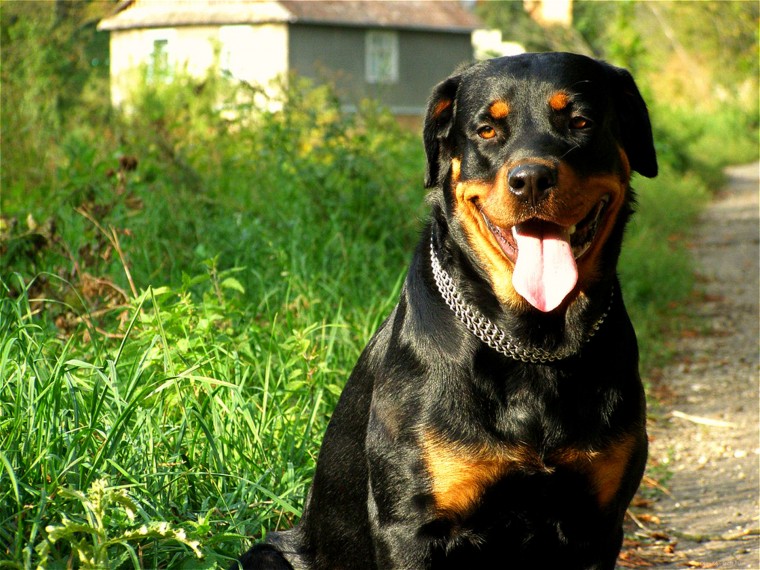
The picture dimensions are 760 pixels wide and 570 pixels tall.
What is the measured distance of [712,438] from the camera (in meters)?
6.05

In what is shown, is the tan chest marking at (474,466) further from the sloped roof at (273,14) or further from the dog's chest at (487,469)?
the sloped roof at (273,14)

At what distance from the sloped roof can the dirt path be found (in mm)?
24649

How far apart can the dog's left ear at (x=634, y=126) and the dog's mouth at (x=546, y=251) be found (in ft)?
1.29

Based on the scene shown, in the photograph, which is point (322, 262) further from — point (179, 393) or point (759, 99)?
point (759, 99)

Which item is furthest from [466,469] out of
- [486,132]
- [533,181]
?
[486,132]

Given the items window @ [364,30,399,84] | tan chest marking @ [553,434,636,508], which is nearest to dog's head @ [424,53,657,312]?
tan chest marking @ [553,434,636,508]

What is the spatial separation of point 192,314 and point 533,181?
7.11 ft

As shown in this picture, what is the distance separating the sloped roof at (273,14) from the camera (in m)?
33.0

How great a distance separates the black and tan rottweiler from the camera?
9.57 ft

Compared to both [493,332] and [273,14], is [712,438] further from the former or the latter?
[273,14]

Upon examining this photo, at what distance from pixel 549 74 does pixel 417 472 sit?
138 cm

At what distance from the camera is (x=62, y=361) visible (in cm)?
337

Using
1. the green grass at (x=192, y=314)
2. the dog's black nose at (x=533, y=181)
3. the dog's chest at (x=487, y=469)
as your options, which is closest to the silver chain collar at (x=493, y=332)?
the dog's chest at (x=487, y=469)

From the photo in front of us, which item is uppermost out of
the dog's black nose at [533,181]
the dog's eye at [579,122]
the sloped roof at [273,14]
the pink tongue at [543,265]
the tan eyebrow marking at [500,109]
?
the sloped roof at [273,14]
